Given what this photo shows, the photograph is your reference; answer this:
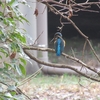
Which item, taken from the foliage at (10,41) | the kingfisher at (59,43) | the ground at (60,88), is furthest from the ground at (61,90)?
the foliage at (10,41)

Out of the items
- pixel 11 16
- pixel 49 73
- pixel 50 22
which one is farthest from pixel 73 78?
pixel 50 22

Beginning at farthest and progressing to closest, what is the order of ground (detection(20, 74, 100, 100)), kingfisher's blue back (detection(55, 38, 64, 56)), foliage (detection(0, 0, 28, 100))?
ground (detection(20, 74, 100, 100))
kingfisher's blue back (detection(55, 38, 64, 56))
foliage (detection(0, 0, 28, 100))

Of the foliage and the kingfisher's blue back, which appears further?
the kingfisher's blue back

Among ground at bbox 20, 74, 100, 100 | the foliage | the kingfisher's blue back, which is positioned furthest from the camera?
ground at bbox 20, 74, 100, 100

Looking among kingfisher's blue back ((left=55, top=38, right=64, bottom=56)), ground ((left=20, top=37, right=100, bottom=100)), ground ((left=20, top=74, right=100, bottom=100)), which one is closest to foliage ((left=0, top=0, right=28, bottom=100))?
kingfisher's blue back ((left=55, top=38, right=64, bottom=56))

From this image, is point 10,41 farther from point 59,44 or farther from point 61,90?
point 61,90

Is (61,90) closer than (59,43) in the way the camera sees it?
No

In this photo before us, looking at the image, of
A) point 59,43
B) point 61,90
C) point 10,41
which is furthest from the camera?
point 61,90

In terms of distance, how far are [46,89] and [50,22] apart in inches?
352

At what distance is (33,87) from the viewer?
4430 mm

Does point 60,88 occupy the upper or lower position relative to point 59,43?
lower

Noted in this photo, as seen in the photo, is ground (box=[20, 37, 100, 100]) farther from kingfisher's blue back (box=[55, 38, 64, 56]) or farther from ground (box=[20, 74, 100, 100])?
kingfisher's blue back (box=[55, 38, 64, 56])

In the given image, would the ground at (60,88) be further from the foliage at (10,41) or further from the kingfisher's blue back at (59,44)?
the foliage at (10,41)

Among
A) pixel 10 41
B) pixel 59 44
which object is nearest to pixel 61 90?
pixel 59 44
